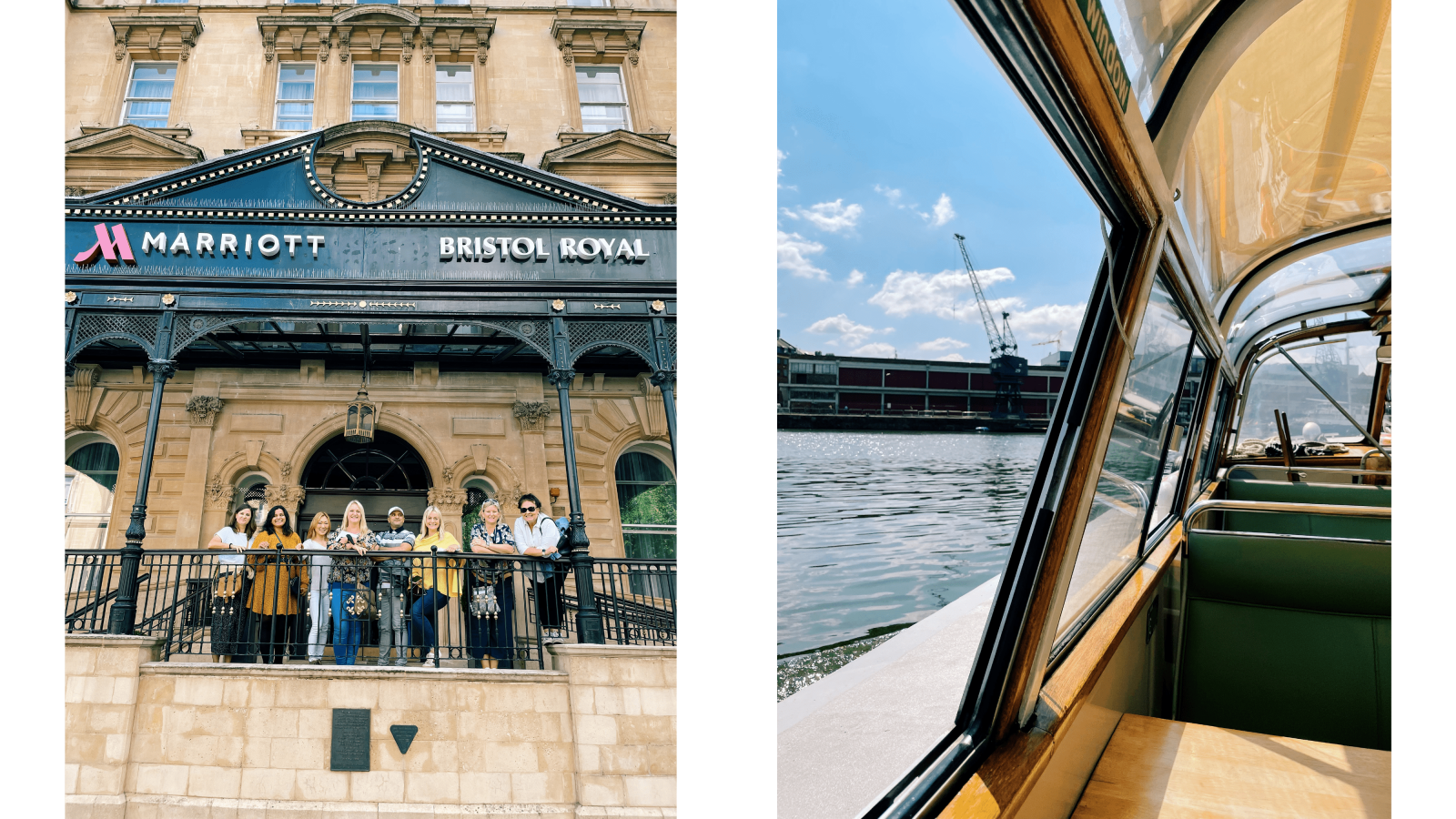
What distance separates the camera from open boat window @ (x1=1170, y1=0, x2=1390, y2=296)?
983 millimetres

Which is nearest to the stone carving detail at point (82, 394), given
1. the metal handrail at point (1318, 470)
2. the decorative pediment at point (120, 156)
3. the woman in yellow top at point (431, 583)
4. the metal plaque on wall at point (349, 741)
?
the decorative pediment at point (120, 156)

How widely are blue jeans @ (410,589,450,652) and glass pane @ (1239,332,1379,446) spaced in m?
5.63

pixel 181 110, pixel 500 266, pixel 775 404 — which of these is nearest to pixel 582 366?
pixel 500 266

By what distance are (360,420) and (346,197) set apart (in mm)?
1471

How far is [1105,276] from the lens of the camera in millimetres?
904

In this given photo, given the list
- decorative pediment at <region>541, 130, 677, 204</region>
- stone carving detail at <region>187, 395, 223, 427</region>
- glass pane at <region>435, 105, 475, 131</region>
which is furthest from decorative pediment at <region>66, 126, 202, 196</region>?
decorative pediment at <region>541, 130, 677, 204</region>

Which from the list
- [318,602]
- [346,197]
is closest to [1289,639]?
[318,602]

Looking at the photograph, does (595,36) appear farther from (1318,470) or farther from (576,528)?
(1318,470)

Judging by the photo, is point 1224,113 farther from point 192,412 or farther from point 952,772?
point 192,412

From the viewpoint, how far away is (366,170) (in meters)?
3.78

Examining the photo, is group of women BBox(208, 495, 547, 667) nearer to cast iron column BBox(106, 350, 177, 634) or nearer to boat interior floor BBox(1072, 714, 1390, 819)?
cast iron column BBox(106, 350, 177, 634)

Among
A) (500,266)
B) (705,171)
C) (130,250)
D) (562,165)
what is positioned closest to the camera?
(705,171)

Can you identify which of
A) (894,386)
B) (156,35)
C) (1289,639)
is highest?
(156,35)
